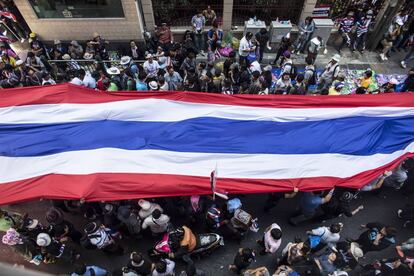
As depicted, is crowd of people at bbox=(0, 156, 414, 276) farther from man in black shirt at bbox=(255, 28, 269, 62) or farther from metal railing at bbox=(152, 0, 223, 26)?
metal railing at bbox=(152, 0, 223, 26)

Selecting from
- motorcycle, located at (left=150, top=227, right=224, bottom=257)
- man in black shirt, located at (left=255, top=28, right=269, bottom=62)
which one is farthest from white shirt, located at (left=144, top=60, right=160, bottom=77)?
motorcycle, located at (left=150, top=227, right=224, bottom=257)

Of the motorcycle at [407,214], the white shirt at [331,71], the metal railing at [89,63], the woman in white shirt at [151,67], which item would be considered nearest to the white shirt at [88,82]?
the woman in white shirt at [151,67]

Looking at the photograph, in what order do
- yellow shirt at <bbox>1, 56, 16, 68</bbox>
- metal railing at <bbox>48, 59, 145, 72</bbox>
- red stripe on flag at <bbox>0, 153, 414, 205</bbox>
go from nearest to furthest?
1. red stripe on flag at <bbox>0, 153, 414, 205</bbox>
2. yellow shirt at <bbox>1, 56, 16, 68</bbox>
3. metal railing at <bbox>48, 59, 145, 72</bbox>

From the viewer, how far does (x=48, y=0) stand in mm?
11312

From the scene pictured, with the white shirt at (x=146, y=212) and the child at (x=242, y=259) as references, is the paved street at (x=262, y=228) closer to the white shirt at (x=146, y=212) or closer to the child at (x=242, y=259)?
the child at (x=242, y=259)

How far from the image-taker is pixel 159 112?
281 inches

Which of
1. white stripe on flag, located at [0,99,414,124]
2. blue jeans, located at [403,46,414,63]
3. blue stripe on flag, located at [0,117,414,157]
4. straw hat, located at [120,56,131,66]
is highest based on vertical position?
white stripe on flag, located at [0,99,414,124]

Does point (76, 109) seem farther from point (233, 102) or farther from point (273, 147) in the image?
point (273, 147)

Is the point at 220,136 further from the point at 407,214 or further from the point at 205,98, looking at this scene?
the point at 407,214

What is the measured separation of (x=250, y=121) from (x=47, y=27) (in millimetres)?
9268

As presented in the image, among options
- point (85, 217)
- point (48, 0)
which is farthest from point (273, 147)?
point (48, 0)

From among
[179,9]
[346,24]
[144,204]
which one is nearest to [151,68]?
[179,9]

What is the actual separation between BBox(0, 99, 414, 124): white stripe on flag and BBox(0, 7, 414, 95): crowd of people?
6.24ft

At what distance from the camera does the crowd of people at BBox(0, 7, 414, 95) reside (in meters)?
9.38
